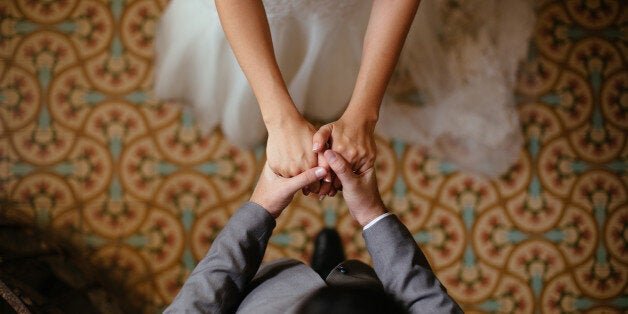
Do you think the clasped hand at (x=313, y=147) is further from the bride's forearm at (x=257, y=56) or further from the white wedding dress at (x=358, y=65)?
the white wedding dress at (x=358, y=65)

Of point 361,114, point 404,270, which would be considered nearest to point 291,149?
point 361,114

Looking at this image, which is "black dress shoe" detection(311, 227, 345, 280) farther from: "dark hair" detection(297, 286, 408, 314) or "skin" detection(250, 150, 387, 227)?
"dark hair" detection(297, 286, 408, 314)

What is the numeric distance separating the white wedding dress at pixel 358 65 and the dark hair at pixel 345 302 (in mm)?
605

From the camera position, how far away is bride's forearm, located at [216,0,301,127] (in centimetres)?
80

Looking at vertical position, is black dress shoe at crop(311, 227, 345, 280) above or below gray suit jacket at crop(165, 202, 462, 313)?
below

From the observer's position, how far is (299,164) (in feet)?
2.55

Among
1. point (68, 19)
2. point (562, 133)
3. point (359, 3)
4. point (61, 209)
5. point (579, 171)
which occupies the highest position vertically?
point (68, 19)

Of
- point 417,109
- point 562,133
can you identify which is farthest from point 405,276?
point 562,133

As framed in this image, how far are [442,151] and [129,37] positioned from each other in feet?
2.81

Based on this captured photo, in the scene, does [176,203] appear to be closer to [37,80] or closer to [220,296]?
[37,80]

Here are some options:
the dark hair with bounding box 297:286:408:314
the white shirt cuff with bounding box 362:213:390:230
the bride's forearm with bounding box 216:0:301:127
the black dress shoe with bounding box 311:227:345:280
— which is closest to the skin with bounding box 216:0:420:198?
the bride's forearm with bounding box 216:0:301:127

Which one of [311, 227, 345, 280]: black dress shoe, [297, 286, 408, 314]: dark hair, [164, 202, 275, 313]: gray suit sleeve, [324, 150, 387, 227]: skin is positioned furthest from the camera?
[311, 227, 345, 280]: black dress shoe

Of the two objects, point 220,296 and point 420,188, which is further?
point 420,188

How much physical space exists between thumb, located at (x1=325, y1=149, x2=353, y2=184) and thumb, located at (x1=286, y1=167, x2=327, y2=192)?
2cm
